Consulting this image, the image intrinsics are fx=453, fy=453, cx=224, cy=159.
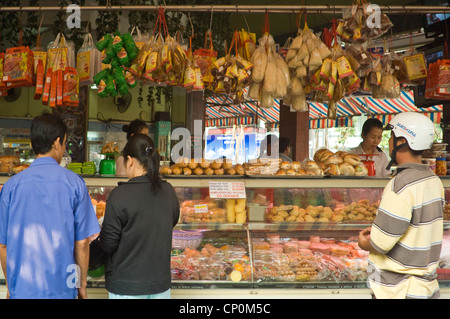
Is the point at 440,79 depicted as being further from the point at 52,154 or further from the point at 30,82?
the point at 30,82

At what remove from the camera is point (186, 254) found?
3461 mm

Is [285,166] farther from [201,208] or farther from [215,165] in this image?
[201,208]

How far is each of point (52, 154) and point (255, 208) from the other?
64.3 inches

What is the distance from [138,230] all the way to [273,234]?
141cm

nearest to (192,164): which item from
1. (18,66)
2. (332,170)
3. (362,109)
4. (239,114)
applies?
(332,170)

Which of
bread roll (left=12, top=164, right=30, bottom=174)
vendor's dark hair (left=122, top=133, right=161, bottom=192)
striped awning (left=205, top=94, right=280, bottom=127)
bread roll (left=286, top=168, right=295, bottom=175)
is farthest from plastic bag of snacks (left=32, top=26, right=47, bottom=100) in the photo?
striped awning (left=205, top=94, right=280, bottom=127)

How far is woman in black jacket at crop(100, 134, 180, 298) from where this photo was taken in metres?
2.41

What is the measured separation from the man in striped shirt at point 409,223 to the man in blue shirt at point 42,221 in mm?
1554

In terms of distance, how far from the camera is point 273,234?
3.53 meters

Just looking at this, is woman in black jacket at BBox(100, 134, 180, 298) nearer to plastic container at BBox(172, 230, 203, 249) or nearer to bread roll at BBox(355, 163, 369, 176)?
plastic container at BBox(172, 230, 203, 249)

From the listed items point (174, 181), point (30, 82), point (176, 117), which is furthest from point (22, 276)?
point (176, 117)

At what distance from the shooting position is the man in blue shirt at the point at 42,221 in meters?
2.23

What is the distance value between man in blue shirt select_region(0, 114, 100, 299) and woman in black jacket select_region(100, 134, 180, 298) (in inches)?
8.4
